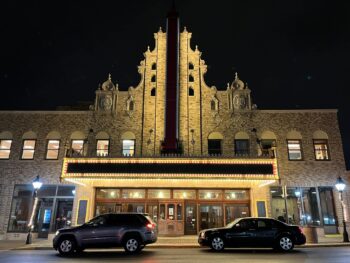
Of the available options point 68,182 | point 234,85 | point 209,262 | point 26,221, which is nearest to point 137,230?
point 209,262

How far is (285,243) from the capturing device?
44.5ft

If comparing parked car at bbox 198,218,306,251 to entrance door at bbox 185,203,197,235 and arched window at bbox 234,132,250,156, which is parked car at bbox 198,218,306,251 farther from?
arched window at bbox 234,132,250,156

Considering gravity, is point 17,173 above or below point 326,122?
below

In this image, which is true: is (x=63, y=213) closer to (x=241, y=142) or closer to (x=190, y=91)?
(x=190, y=91)

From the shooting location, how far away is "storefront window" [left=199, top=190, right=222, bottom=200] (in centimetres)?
2220

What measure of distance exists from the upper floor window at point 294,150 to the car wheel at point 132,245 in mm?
14005

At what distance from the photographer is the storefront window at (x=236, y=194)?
22172 millimetres

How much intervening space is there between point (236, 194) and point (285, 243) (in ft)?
28.6

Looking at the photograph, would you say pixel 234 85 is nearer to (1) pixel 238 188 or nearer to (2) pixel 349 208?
(1) pixel 238 188

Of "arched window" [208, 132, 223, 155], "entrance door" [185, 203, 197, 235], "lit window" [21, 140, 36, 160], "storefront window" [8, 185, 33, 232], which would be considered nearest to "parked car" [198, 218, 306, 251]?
"entrance door" [185, 203, 197, 235]

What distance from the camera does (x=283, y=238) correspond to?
44.7ft

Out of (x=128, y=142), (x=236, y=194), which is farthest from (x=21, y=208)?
(x=236, y=194)

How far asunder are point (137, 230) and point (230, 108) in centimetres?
1310

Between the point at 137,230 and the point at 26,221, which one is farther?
the point at 26,221
